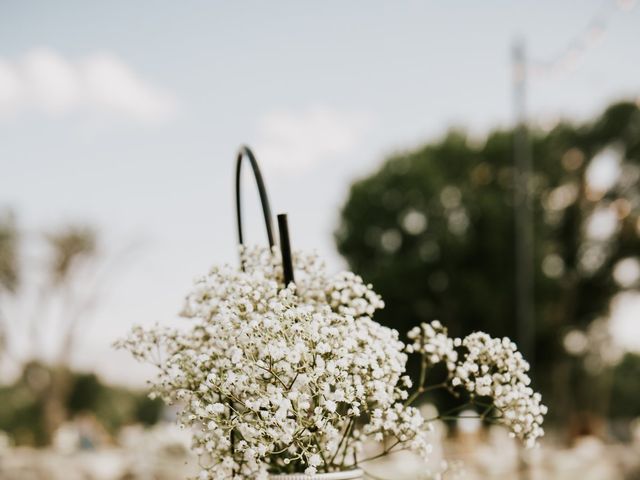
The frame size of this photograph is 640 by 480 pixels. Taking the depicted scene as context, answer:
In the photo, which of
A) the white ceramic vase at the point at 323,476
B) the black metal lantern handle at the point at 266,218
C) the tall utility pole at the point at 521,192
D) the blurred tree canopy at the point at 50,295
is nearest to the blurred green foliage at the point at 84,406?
the blurred tree canopy at the point at 50,295

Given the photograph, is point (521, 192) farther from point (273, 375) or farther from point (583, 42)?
point (273, 375)

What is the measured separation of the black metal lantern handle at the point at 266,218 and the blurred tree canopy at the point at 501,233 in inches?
649

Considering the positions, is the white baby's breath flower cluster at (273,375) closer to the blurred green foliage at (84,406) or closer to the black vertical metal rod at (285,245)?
the black vertical metal rod at (285,245)

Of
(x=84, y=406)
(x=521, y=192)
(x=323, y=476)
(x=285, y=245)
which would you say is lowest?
(x=323, y=476)

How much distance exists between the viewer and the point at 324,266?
2461mm

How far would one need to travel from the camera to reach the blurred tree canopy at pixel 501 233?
19719mm

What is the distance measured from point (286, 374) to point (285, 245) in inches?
19.1

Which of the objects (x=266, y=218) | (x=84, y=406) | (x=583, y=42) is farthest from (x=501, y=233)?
(x=84, y=406)

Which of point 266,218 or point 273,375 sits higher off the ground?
point 266,218

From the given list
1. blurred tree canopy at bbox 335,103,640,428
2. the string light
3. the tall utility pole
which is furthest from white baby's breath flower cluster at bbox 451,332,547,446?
blurred tree canopy at bbox 335,103,640,428

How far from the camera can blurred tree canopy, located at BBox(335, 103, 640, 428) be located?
19719 mm

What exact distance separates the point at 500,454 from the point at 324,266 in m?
14.2

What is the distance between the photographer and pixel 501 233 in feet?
64.2

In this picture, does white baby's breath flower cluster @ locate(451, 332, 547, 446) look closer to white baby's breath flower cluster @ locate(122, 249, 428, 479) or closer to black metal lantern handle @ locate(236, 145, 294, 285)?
white baby's breath flower cluster @ locate(122, 249, 428, 479)
